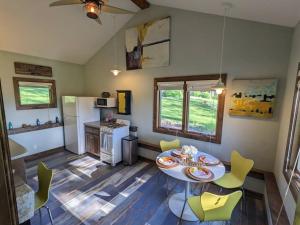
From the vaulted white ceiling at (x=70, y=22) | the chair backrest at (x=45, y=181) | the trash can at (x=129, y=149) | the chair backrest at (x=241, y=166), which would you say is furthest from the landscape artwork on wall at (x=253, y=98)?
the chair backrest at (x=45, y=181)

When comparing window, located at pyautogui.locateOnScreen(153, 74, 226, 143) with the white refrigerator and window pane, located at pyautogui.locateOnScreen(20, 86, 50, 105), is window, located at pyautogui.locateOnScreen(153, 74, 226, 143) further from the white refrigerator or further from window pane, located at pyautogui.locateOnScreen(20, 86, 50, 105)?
window pane, located at pyautogui.locateOnScreen(20, 86, 50, 105)

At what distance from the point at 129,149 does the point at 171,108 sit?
142 cm

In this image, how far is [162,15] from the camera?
11.3 ft

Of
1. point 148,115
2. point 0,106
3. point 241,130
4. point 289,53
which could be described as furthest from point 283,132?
point 0,106

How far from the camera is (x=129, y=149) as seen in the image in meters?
3.79

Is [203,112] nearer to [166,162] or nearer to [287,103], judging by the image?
[287,103]

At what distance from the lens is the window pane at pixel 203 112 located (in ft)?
10.1

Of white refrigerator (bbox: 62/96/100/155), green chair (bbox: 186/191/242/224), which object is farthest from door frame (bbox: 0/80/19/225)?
white refrigerator (bbox: 62/96/100/155)

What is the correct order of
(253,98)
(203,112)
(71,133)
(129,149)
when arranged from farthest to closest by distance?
(71,133)
(129,149)
(203,112)
(253,98)

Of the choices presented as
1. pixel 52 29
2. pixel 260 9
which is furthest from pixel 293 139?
pixel 52 29

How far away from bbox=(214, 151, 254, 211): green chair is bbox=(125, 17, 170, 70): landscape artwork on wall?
234 centimetres

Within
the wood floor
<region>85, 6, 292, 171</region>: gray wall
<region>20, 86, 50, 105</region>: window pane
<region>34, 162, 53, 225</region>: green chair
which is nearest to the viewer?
<region>34, 162, 53, 225</region>: green chair

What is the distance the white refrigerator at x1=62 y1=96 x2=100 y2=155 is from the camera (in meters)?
4.20

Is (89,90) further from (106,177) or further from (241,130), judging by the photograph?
(241,130)
